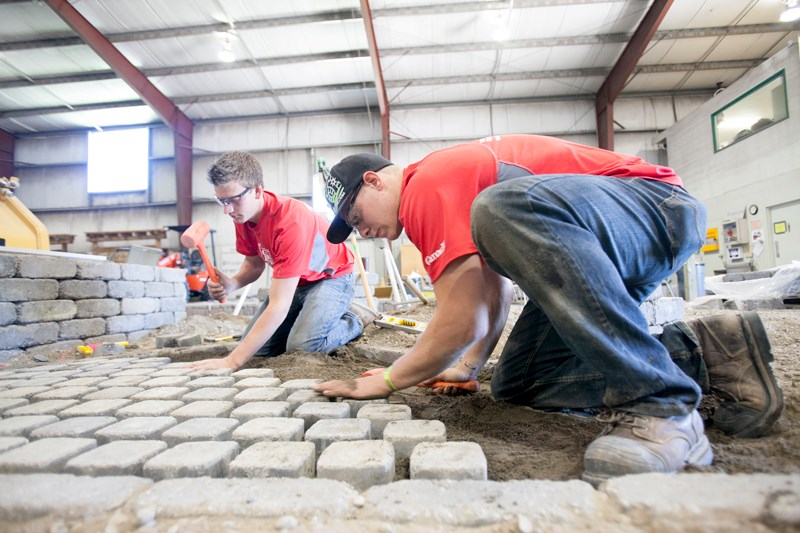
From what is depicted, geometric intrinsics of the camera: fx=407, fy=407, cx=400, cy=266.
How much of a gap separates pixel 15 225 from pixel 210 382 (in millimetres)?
4439

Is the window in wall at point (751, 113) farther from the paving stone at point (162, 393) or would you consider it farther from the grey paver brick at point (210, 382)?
the paving stone at point (162, 393)

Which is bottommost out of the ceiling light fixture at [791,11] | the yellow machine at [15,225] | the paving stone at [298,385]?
the paving stone at [298,385]

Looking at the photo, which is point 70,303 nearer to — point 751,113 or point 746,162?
point 746,162

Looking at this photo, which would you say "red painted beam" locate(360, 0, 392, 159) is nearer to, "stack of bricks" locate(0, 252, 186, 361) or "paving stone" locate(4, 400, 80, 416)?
"stack of bricks" locate(0, 252, 186, 361)

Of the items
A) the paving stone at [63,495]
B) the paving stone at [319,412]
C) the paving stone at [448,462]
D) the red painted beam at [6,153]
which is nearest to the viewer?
the paving stone at [63,495]

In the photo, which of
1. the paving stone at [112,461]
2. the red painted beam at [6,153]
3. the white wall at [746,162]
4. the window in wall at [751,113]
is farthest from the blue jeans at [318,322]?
the red painted beam at [6,153]

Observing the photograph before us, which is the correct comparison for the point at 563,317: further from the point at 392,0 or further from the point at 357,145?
the point at 357,145

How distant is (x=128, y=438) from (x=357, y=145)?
11.1 m

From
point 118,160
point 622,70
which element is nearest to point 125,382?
point 622,70

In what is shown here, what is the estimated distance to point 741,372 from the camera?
1182 millimetres

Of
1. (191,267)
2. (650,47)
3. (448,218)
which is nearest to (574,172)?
(448,218)

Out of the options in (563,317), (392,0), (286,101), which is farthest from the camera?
(286,101)

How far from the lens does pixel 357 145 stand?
11.5 metres

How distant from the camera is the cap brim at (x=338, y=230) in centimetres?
168
